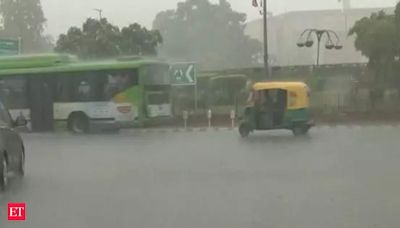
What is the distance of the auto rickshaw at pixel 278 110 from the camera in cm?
2511

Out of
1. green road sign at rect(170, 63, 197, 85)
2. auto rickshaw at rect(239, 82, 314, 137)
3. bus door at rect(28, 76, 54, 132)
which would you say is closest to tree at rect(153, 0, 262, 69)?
green road sign at rect(170, 63, 197, 85)

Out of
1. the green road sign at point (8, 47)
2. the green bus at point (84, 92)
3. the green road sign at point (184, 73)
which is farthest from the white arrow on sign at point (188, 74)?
the green road sign at point (8, 47)

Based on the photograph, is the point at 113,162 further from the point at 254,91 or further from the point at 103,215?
the point at 254,91

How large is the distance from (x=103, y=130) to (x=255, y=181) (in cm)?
1846

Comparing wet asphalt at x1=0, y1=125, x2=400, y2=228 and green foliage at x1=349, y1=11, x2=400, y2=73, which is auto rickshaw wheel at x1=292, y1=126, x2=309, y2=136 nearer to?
wet asphalt at x1=0, y1=125, x2=400, y2=228

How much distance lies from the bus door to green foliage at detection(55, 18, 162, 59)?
1749 centimetres

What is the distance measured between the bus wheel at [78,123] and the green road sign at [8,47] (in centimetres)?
1708

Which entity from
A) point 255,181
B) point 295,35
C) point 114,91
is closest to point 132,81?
point 114,91

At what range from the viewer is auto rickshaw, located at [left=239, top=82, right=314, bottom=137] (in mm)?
25109

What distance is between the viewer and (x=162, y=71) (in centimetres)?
3052

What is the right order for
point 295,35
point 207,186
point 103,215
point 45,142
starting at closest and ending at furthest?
point 103,215 → point 207,186 → point 45,142 → point 295,35

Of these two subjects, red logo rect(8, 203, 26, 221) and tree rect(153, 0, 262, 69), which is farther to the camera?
tree rect(153, 0, 262, 69)

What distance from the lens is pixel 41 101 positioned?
98.7ft

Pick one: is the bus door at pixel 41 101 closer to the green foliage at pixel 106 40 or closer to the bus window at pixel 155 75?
the bus window at pixel 155 75
